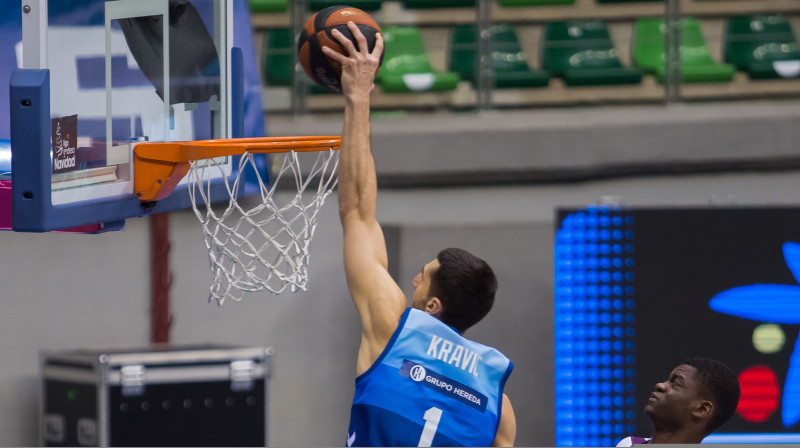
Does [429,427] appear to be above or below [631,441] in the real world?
above

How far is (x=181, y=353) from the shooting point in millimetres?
5273

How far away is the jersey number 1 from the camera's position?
2.93 metres

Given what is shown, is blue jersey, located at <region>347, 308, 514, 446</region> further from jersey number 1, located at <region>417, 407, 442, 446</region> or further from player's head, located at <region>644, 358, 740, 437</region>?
player's head, located at <region>644, 358, 740, 437</region>

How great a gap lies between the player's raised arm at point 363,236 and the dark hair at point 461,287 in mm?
248

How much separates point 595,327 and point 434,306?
7.54ft

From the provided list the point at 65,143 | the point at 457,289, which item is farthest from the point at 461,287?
the point at 65,143

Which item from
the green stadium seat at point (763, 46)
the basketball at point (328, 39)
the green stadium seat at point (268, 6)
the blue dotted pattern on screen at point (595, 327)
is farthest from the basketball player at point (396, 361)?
the green stadium seat at point (763, 46)

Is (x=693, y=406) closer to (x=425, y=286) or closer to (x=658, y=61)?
(x=425, y=286)

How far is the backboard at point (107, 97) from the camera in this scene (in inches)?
115

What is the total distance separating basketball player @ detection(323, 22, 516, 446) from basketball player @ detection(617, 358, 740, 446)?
0.52 meters

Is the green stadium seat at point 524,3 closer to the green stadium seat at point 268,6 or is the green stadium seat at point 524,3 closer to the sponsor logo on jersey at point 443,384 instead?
the green stadium seat at point 268,6

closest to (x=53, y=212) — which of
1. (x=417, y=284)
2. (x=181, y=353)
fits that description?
(x=417, y=284)

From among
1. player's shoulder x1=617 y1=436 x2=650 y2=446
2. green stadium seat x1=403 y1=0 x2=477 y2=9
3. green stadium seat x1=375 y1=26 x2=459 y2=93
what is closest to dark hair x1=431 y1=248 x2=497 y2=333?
player's shoulder x1=617 y1=436 x2=650 y2=446

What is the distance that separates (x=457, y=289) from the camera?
317 cm
